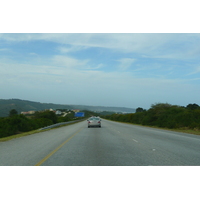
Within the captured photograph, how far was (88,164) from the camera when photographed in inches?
369

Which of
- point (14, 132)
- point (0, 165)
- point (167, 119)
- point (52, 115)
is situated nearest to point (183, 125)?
point (167, 119)

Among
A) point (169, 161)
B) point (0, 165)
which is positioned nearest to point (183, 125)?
point (169, 161)

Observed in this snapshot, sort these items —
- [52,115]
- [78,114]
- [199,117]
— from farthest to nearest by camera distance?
[78,114] < [52,115] < [199,117]

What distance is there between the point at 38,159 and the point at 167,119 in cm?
3850

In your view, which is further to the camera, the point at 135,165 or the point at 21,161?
the point at 21,161

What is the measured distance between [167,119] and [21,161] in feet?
128

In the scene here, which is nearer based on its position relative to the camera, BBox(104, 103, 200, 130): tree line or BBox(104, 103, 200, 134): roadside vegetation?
BBox(104, 103, 200, 134): roadside vegetation

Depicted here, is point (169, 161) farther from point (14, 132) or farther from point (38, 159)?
point (14, 132)

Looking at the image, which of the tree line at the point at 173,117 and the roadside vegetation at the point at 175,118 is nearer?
the roadside vegetation at the point at 175,118

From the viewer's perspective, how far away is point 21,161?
10.0 metres

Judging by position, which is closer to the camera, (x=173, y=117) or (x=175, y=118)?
(x=175, y=118)

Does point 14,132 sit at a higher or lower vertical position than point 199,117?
lower
